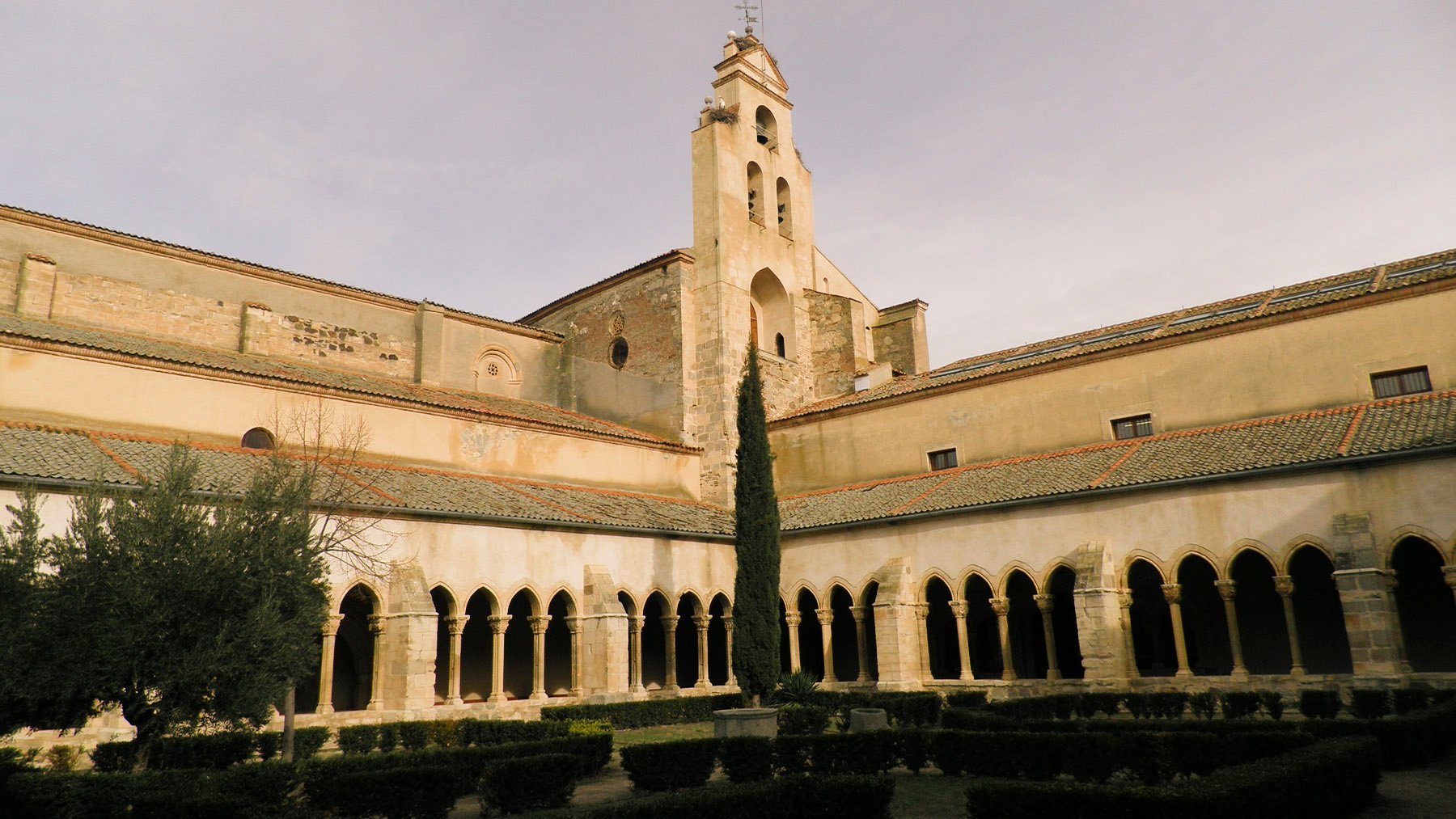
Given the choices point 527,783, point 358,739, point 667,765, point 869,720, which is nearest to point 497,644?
point 358,739

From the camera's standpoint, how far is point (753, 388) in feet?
72.6

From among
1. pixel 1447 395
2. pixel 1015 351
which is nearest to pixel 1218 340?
pixel 1447 395

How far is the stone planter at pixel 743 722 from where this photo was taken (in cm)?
1538

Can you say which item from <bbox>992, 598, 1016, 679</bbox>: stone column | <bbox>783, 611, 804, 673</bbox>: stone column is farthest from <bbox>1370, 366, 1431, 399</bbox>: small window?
<bbox>783, 611, 804, 673</bbox>: stone column

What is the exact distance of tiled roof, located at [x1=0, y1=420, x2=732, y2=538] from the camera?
15.6 metres

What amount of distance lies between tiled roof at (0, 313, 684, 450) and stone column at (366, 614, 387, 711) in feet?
19.8

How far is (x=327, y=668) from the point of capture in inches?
669

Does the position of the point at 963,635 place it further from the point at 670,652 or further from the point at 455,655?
the point at 455,655

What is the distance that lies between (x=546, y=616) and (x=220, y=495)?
8.85 metres

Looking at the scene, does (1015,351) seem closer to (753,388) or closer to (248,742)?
(753,388)

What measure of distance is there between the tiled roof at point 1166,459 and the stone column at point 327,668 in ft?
37.9

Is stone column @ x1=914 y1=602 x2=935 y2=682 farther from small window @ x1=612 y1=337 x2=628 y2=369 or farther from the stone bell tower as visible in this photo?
small window @ x1=612 y1=337 x2=628 y2=369

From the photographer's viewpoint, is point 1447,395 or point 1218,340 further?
point 1218,340

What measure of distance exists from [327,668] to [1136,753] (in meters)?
13.1
